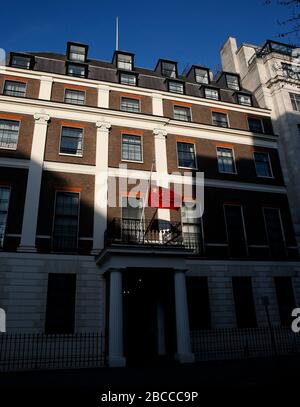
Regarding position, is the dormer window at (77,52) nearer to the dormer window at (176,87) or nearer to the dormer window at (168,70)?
the dormer window at (168,70)

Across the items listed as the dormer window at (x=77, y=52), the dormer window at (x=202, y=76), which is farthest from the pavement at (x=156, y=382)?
the dormer window at (x=202, y=76)

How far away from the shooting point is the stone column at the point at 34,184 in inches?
604

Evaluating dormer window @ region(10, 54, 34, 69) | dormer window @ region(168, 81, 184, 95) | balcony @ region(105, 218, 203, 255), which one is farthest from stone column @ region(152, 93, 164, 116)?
dormer window @ region(10, 54, 34, 69)

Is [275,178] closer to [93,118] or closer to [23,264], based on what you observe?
[93,118]

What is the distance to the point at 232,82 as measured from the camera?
88.1 ft

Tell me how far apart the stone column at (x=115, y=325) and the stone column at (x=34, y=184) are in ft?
14.6

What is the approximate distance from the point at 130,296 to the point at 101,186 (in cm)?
613

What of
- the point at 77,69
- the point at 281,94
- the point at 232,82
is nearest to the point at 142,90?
the point at 77,69

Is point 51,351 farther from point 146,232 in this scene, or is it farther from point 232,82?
point 232,82

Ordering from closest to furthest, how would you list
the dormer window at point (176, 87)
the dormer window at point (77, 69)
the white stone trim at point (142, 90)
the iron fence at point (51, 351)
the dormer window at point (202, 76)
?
the iron fence at point (51, 351) < the white stone trim at point (142, 90) < the dormer window at point (77, 69) < the dormer window at point (176, 87) < the dormer window at point (202, 76)

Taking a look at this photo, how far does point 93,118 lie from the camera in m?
19.3

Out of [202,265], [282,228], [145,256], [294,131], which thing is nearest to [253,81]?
[294,131]

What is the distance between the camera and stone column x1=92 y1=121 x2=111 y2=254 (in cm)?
1638

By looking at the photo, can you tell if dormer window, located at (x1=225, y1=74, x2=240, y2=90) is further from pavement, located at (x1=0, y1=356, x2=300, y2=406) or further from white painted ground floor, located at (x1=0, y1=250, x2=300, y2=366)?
pavement, located at (x1=0, y1=356, x2=300, y2=406)
